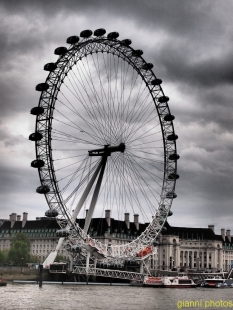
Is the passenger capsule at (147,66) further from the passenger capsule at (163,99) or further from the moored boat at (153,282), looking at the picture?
the moored boat at (153,282)

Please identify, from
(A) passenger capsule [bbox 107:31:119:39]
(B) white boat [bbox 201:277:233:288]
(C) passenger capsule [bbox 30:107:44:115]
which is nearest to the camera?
(C) passenger capsule [bbox 30:107:44:115]

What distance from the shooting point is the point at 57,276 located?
73.1 metres

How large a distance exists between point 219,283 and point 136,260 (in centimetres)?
1252

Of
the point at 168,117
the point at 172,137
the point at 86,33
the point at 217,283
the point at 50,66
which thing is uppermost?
the point at 86,33

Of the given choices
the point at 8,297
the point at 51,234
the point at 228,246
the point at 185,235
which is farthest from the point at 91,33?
the point at 228,246

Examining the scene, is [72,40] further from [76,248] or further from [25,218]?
[25,218]

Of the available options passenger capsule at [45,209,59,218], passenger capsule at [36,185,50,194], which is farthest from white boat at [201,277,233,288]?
passenger capsule at [36,185,50,194]

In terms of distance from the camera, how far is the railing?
76000 millimetres

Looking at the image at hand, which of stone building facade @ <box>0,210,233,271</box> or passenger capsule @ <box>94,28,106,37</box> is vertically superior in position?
passenger capsule @ <box>94,28,106,37</box>

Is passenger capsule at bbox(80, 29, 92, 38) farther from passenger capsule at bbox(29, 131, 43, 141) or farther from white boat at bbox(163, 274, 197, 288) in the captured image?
white boat at bbox(163, 274, 197, 288)

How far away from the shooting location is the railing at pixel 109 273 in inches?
2992

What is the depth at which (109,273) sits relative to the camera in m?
78.4

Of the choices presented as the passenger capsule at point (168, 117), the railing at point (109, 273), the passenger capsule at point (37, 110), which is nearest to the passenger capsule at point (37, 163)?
the passenger capsule at point (37, 110)

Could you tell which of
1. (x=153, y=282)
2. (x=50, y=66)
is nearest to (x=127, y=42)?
(x=50, y=66)
